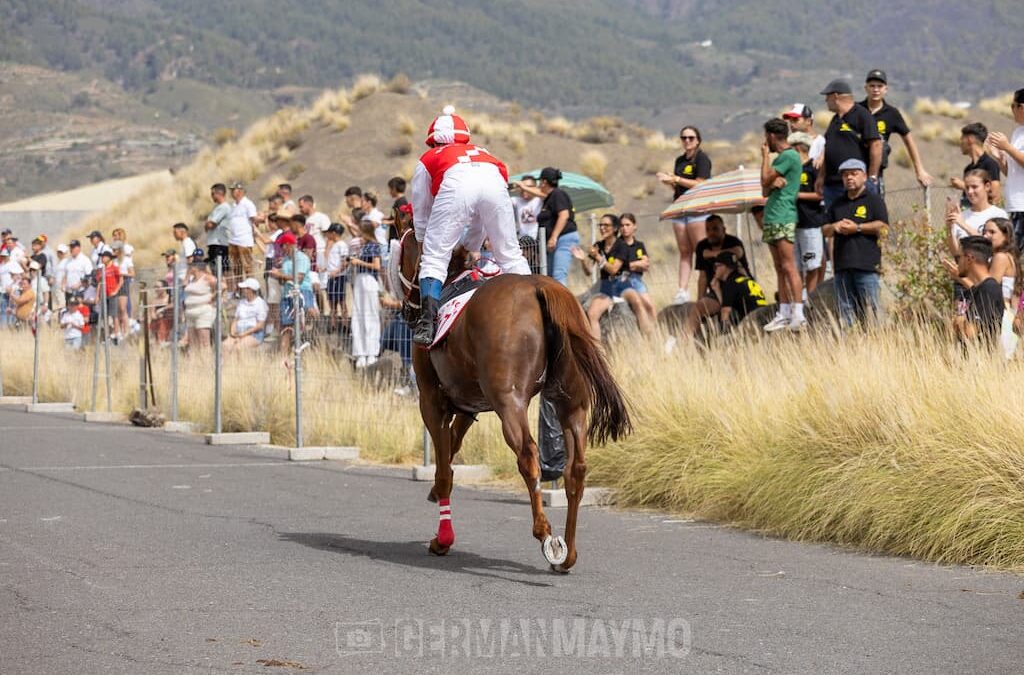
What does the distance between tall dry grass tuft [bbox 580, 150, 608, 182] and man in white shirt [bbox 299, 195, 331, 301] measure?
989 inches

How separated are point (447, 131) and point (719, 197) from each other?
935 centimetres

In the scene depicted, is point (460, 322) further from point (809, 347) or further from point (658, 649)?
point (809, 347)

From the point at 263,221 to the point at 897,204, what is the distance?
43.1 feet

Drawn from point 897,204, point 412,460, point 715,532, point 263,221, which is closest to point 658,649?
point 715,532

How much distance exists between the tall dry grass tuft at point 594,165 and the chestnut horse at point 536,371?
3922cm

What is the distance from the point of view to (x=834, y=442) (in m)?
11.7

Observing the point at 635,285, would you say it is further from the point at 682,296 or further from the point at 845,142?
the point at 845,142

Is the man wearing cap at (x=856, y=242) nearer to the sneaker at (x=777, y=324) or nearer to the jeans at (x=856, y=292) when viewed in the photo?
the jeans at (x=856, y=292)

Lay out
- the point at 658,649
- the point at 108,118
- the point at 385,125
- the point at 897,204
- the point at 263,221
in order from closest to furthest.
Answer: the point at 658,649 < the point at 263,221 < the point at 897,204 < the point at 385,125 < the point at 108,118

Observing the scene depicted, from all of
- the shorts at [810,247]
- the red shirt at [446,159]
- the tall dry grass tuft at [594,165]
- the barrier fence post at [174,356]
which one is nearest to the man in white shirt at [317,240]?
the barrier fence post at [174,356]

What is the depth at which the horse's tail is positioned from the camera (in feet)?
32.9

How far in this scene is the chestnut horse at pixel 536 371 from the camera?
9.81 m

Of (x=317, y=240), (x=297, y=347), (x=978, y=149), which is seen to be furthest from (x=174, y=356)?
(x=978, y=149)

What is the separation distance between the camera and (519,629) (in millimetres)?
8008
